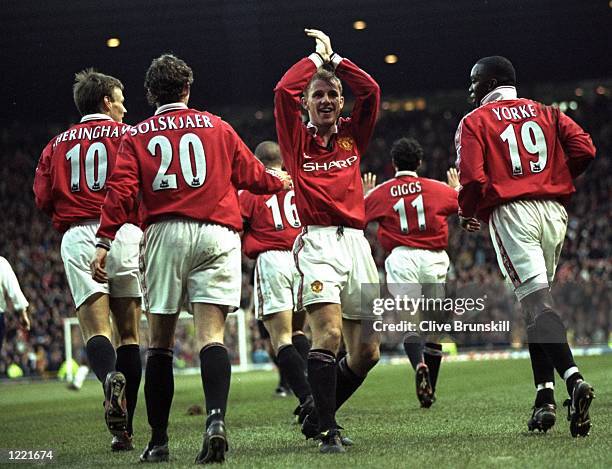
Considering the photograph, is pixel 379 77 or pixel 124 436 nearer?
pixel 124 436

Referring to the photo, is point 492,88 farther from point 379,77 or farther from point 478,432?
point 379,77

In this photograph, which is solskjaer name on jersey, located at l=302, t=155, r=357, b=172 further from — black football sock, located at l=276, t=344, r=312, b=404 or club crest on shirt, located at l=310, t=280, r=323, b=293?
Result: black football sock, located at l=276, t=344, r=312, b=404

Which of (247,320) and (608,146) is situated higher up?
(608,146)

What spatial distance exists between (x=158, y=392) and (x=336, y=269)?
3.91ft

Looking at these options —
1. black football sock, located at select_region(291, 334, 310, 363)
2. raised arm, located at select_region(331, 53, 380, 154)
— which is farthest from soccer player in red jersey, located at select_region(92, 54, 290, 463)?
black football sock, located at select_region(291, 334, 310, 363)

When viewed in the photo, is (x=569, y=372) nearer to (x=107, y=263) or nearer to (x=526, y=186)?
(x=526, y=186)

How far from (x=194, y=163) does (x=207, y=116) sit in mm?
300

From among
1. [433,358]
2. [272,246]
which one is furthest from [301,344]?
[433,358]

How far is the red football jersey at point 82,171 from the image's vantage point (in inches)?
259

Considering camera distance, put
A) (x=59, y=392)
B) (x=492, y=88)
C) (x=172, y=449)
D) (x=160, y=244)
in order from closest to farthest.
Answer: (x=160, y=244) < (x=172, y=449) < (x=492, y=88) < (x=59, y=392)

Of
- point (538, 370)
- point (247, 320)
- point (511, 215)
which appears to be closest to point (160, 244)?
point (511, 215)

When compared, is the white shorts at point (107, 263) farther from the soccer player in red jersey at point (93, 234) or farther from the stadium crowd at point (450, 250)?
the stadium crowd at point (450, 250)

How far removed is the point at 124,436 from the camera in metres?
6.14

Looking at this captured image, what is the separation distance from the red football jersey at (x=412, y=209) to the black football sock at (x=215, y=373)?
4455mm
